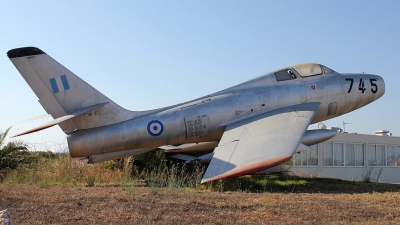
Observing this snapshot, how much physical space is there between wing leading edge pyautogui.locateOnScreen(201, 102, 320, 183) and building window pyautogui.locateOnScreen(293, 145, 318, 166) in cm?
1490

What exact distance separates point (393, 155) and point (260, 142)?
27790 mm

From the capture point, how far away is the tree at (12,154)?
1480 centimetres

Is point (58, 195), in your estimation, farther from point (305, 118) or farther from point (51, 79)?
point (305, 118)

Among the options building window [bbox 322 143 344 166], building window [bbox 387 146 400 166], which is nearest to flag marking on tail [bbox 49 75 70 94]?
building window [bbox 322 143 344 166]

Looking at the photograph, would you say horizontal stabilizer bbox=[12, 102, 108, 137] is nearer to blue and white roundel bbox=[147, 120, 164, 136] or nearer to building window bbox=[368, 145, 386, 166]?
blue and white roundel bbox=[147, 120, 164, 136]

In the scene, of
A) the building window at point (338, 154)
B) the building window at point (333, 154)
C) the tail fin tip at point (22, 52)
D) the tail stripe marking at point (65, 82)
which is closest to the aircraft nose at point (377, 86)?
the tail stripe marking at point (65, 82)

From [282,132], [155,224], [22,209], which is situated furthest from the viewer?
[282,132]

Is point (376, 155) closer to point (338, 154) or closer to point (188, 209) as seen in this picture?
point (338, 154)

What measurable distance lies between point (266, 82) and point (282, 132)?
3.71 metres

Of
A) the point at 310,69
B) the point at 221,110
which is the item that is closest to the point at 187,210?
the point at 221,110

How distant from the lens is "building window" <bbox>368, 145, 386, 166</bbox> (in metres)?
32.1

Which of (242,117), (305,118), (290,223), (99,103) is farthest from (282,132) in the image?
(99,103)

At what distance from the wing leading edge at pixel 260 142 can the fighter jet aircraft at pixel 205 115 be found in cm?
3

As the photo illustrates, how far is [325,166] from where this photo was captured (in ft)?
96.0
